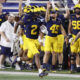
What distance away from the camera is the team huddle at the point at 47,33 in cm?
1427

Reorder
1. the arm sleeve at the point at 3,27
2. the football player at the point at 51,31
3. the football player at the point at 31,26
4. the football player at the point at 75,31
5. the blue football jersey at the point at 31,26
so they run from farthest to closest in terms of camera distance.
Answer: the arm sleeve at the point at 3,27 → the football player at the point at 51,31 → the football player at the point at 75,31 → the blue football jersey at the point at 31,26 → the football player at the point at 31,26

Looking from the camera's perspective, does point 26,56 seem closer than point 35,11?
No

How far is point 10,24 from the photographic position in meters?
15.9

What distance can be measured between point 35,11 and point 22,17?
1.85 ft

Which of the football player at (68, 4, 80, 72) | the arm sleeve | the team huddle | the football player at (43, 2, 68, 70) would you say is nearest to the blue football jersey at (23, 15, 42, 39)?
the team huddle

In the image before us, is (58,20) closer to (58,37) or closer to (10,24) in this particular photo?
(58,37)

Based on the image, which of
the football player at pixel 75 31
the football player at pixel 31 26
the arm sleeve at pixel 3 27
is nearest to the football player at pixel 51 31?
the football player at pixel 75 31

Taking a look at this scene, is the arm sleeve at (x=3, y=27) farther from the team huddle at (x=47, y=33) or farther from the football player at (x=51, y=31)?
the football player at (x=51, y=31)

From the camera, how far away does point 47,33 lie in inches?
587

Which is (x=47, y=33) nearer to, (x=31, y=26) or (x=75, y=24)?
(x=31, y=26)

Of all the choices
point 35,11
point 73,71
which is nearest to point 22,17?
point 35,11

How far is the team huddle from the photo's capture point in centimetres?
1427

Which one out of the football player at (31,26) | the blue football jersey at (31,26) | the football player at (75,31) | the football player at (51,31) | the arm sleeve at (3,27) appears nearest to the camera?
the football player at (31,26)

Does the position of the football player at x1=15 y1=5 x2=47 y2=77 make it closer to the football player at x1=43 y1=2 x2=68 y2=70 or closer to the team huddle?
the team huddle
